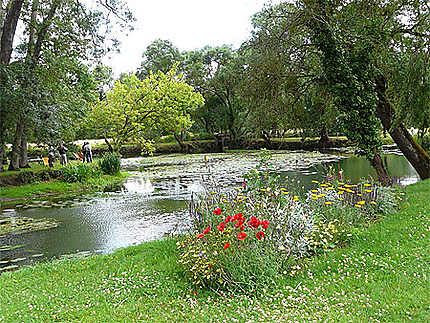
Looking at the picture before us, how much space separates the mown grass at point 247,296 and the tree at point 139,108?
19879mm

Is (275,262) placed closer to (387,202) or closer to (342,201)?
(342,201)

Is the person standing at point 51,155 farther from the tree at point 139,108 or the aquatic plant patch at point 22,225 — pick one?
the tree at point 139,108

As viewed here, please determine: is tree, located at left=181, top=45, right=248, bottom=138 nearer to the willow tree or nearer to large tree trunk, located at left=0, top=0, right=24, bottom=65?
large tree trunk, located at left=0, top=0, right=24, bottom=65

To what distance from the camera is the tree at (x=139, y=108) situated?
24766 mm

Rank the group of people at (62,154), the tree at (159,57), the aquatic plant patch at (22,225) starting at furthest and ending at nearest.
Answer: the tree at (159,57) < the group of people at (62,154) < the aquatic plant patch at (22,225)

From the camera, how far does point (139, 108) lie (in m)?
25.3

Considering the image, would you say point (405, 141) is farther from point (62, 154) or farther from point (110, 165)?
point (62, 154)

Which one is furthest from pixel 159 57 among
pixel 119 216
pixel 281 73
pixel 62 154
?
pixel 119 216

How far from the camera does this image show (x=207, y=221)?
18.1 feet

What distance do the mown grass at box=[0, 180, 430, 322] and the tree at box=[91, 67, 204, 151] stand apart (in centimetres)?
1988

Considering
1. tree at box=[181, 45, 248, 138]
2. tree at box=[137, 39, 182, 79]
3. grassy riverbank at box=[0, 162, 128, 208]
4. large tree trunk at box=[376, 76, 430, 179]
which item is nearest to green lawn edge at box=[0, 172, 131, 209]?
grassy riverbank at box=[0, 162, 128, 208]

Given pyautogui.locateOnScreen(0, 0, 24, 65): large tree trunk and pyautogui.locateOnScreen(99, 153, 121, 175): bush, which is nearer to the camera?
pyautogui.locateOnScreen(0, 0, 24, 65): large tree trunk

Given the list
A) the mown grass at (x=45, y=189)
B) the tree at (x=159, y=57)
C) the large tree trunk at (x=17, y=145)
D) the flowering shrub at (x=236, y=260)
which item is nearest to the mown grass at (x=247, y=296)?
the flowering shrub at (x=236, y=260)

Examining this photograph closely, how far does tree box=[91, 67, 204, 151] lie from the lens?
81.3 feet
